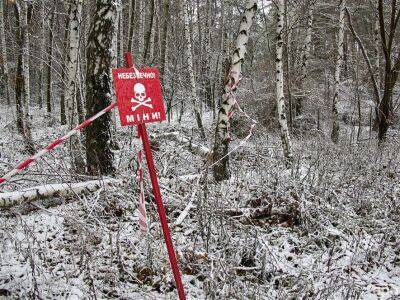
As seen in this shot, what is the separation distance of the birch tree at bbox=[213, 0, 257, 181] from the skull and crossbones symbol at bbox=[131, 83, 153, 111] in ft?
10.4

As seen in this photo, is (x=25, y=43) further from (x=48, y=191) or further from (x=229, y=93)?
(x=48, y=191)

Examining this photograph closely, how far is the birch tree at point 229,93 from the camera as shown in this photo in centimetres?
614

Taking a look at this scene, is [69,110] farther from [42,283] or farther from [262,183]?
[42,283]

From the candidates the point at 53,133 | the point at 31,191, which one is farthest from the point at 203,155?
the point at 53,133

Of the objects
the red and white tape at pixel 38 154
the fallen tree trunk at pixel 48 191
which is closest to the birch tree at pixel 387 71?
the fallen tree trunk at pixel 48 191

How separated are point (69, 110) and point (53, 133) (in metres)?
6.26

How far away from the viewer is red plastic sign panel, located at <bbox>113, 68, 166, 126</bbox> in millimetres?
2857

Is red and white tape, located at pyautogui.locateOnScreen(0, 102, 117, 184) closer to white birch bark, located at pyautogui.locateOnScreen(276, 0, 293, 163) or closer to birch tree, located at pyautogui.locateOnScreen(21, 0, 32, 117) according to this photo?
white birch bark, located at pyautogui.locateOnScreen(276, 0, 293, 163)

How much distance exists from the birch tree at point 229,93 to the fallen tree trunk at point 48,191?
2.01m

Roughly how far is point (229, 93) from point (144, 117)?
3381mm

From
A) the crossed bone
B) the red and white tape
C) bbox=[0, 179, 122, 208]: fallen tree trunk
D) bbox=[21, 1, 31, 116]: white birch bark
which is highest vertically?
bbox=[21, 1, 31, 116]: white birch bark

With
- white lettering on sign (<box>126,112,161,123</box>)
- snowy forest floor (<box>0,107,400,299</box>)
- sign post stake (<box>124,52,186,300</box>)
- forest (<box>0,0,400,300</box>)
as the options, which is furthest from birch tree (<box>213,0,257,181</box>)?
sign post stake (<box>124,52,186,300</box>)

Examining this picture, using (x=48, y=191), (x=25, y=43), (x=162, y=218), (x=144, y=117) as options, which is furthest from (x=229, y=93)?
(x=25, y=43)

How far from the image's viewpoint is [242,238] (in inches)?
173
